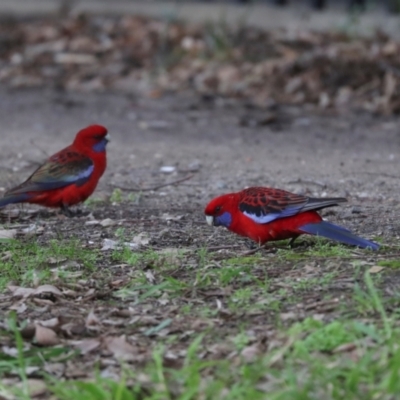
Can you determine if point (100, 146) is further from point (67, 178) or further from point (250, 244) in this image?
point (250, 244)

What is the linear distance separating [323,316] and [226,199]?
5.10 ft

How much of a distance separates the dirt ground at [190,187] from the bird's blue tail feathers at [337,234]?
0.18ft

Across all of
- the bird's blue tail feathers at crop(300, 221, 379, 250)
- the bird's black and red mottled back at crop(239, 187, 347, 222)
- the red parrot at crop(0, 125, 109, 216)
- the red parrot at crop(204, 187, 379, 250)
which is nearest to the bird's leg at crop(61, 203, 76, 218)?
the red parrot at crop(0, 125, 109, 216)

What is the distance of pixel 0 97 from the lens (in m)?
12.2

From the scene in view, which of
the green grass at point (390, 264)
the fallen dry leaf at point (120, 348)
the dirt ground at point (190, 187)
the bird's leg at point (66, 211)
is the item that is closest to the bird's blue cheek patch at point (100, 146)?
the dirt ground at point (190, 187)

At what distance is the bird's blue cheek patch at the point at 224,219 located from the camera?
540 cm

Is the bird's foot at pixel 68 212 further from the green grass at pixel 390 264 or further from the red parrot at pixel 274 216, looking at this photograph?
the green grass at pixel 390 264

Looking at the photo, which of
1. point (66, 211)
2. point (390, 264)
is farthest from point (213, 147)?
point (390, 264)

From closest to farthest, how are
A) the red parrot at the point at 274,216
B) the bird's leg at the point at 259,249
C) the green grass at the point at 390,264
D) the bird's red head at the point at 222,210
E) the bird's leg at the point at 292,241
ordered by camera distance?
the green grass at the point at 390,264
the red parrot at the point at 274,216
the bird's leg at the point at 259,249
the bird's leg at the point at 292,241
the bird's red head at the point at 222,210

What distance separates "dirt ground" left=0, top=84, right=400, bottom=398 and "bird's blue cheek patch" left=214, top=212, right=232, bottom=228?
0.13 meters

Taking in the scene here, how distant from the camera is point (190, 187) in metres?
7.61

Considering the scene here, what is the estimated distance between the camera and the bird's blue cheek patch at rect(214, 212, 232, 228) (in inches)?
213

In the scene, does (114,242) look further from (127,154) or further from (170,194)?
(127,154)

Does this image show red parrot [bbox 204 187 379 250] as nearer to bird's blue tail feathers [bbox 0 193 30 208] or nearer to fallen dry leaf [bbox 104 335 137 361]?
fallen dry leaf [bbox 104 335 137 361]
